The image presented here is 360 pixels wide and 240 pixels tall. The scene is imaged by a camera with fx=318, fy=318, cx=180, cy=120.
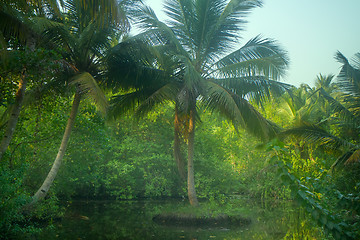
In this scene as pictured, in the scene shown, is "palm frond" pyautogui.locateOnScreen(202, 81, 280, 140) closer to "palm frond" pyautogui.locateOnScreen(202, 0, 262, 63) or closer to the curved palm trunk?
"palm frond" pyautogui.locateOnScreen(202, 0, 262, 63)

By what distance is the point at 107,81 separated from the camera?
1159 cm

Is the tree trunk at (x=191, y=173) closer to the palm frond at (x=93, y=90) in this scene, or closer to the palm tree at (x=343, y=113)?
the palm tree at (x=343, y=113)

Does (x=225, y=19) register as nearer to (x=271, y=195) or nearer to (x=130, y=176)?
A: (x=130, y=176)

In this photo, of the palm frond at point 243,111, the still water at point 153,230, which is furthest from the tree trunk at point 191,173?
the still water at point 153,230

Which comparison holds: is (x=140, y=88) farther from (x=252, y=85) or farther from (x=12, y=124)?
(x=12, y=124)

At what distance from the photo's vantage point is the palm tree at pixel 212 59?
11484 millimetres

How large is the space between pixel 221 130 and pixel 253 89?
8412mm

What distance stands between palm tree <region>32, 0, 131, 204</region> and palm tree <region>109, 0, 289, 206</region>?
1.69 metres

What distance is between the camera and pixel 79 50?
34.6ft

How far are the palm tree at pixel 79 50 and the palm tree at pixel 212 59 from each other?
1686 millimetres

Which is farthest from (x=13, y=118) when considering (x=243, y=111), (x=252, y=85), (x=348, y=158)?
(x=348, y=158)

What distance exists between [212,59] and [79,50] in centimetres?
524

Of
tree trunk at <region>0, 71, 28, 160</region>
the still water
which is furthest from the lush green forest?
the still water

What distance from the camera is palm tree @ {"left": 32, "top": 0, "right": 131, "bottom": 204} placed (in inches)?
369
